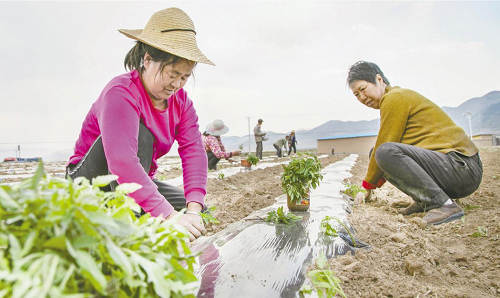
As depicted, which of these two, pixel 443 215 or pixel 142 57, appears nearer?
pixel 142 57

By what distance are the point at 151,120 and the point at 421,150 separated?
7.67ft

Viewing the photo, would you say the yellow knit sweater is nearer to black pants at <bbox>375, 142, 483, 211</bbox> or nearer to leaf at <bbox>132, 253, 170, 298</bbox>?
black pants at <bbox>375, 142, 483, 211</bbox>

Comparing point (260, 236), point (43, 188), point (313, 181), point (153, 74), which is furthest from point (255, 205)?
point (43, 188)

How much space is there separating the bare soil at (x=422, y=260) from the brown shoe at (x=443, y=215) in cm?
5

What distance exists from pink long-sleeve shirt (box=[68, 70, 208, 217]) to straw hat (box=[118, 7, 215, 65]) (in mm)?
285

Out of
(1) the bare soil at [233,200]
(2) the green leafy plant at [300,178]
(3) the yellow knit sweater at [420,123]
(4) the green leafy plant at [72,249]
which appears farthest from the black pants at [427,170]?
(4) the green leafy plant at [72,249]

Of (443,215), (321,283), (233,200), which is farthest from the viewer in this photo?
(233,200)

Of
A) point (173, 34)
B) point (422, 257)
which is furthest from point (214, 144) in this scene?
point (422, 257)

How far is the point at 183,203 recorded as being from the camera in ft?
8.40

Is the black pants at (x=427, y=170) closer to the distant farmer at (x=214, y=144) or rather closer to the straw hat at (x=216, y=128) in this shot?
the distant farmer at (x=214, y=144)

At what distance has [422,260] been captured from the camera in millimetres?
1778

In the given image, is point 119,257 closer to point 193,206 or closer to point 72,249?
point 72,249

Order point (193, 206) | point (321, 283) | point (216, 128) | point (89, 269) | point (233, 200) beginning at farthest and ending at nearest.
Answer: point (216, 128) → point (233, 200) → point (193, 206) → point (321, 283) → point (89, 269)

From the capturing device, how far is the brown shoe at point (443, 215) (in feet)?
8.65
